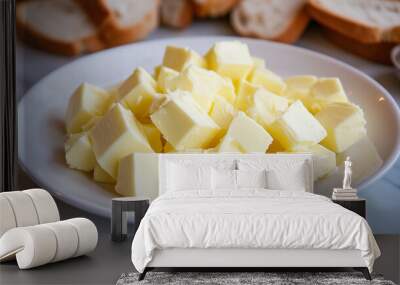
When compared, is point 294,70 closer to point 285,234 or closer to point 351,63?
point 351,63

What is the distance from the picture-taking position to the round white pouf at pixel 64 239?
4320mm

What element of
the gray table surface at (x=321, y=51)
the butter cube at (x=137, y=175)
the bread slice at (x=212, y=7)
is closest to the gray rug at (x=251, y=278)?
the gray table surface at (x=321, y=51)

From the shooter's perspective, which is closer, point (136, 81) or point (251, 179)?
point (251, 179)

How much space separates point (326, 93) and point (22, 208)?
2389 mm

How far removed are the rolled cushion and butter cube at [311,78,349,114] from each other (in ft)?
6.70

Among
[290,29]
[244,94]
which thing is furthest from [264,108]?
[290,29]

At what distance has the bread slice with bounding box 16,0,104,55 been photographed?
5.71m

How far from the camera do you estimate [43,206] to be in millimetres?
4672

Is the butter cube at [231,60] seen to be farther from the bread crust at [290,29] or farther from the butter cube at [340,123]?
the butter cube at [340,123]

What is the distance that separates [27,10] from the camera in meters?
5.87

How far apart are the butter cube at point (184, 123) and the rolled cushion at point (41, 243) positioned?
107 cm

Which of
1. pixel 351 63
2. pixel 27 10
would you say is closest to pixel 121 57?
pixel 27 10

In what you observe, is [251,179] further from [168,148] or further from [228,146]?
[168,148]

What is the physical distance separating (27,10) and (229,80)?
1788 millimetres
